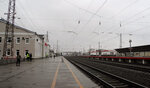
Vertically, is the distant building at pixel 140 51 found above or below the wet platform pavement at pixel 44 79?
above

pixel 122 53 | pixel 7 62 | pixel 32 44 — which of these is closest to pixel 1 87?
pixel 7 62

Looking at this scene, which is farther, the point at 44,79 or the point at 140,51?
the point at 140,51

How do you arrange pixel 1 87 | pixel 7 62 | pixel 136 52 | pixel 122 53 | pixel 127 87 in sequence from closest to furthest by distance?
pixel 1 87 → pixel 127 87 → pixel 7 62 → pixel 136 52 → pixel 122 53

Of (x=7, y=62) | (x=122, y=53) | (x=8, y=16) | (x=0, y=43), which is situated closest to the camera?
(x=7, y=62)

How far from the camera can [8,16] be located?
96.6 ft

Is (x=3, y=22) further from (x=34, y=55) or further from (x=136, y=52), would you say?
(x=136, y=52)

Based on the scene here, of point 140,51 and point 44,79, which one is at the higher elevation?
point 140,51

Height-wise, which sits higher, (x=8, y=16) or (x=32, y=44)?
(x=8, y=16)

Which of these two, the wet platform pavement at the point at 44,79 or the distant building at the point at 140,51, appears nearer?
the wet platform pavement at the point at 44,79

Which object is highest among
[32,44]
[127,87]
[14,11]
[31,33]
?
[14,11]

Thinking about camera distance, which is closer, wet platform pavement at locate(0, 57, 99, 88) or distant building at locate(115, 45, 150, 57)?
wet platform pavement at locate(0, 57, 99, 88)

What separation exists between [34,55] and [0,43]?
1029 cm

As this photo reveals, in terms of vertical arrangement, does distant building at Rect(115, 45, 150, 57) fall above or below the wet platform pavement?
above

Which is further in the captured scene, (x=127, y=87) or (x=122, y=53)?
(x=122, y=53)
